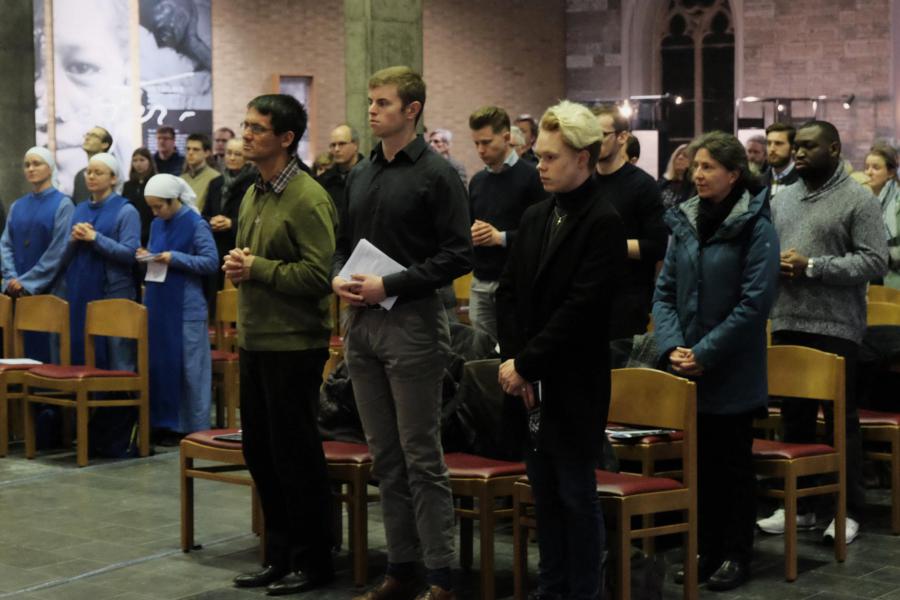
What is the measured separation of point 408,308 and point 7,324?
4605 mm

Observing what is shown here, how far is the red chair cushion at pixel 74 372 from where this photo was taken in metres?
7.79

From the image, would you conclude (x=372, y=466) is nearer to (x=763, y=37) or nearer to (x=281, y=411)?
(x=281, y=411)

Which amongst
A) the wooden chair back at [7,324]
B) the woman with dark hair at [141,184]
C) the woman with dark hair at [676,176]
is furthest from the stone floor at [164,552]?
the woman with dark hair at [676,176]

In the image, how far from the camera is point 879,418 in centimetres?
614

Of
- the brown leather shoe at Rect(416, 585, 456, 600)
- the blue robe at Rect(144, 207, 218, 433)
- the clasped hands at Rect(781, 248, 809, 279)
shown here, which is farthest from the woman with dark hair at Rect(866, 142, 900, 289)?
the brown leather shoe at Rect(416, 585, 456, 600)

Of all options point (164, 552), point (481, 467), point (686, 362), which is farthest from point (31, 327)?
point (686, 362)

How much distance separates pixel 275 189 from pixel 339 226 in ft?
0.86

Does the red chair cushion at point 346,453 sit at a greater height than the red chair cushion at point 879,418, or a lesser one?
lesser

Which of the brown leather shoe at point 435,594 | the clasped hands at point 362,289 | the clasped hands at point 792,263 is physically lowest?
the brown leather shoe at point 435,594

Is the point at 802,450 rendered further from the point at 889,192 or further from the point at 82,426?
the point at 889,192

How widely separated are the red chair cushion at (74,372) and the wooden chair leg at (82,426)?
0.11 m

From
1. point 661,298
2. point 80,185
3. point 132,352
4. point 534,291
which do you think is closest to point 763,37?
point 80,185

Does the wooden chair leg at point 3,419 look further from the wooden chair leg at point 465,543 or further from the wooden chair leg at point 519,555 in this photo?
the wooden chair leg at point 519,555

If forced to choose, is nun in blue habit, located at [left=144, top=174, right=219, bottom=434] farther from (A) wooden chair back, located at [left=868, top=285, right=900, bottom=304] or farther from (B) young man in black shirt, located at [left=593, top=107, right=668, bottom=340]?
(A) wooden chair back, located at [left=868, top=285, right=900, bottom=304]
